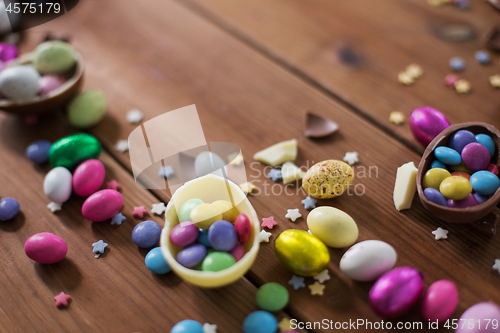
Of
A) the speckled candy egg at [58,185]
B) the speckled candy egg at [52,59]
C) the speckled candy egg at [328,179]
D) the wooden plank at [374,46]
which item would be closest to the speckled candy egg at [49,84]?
the speckled candy egg at [52,59]

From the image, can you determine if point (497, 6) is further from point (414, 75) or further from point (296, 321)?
point (296, 321)

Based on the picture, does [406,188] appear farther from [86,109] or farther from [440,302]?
[86,109]

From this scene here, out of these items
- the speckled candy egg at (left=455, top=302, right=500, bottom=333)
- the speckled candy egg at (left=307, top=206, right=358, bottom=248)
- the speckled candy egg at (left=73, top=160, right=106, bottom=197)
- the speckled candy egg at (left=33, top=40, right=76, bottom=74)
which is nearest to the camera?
the speckled candy egg at (left=455, top=302, right=500, bottom=333)

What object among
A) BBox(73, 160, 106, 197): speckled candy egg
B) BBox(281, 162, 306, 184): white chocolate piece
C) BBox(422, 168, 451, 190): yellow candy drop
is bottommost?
BBox(73, 160, 106, 197): speckled candy egg

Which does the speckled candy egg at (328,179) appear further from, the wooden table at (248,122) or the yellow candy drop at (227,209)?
the yellow candy drop at (227,209)

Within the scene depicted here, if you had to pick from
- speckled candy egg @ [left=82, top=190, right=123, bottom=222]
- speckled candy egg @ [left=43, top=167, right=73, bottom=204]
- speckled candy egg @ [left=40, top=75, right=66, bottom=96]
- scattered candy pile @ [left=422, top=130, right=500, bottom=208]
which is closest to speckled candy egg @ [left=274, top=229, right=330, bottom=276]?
scattered candy pile @ [left=422, top=130, right=500, bottom=208]

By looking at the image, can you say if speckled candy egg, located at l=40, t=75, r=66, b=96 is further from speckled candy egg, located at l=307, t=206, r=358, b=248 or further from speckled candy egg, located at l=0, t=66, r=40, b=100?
speckled candy egg, located at l=307, t=206, r=358, b=248

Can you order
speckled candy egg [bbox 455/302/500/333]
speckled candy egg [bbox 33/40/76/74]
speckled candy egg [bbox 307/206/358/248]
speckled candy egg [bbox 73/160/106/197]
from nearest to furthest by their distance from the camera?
speckled candy egg [bbox 455/302/500/333] < speckled candy egg [bbox 307/206/358/248] < speckled candy egg [bbox 73/160/106/197] < speckled candy egg [bbox 33/40/76/74]

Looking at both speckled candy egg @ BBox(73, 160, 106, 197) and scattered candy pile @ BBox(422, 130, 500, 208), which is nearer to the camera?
scattered candy pile @ BBox(422, 130, 500, 208)
